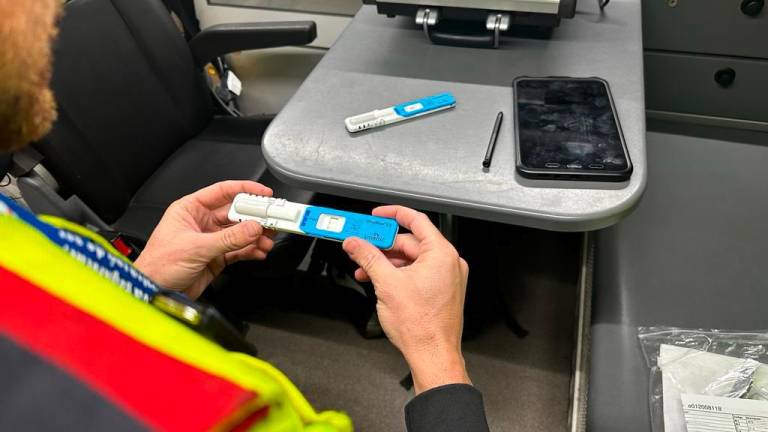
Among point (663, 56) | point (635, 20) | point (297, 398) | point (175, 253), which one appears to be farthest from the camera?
point (663, 56)

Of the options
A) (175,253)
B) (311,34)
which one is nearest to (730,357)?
(175,253)

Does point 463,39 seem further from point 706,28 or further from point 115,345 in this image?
point 115,345

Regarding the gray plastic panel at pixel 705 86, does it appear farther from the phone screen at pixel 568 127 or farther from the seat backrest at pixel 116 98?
the seat backrest at pixel 116 98

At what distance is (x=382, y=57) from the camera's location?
3.34 feet

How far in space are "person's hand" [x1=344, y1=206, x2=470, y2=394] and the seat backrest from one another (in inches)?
25.4

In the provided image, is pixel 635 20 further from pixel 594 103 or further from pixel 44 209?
pixel 44 209

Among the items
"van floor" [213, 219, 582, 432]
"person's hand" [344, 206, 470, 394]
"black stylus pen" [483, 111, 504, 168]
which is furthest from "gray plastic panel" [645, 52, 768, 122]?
"person's hand" [344, 206, 470, 394]

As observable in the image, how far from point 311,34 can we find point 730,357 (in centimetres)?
102

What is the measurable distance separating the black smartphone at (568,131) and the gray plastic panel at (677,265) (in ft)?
0.87

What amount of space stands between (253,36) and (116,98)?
0.33 metres

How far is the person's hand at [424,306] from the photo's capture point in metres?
0.63

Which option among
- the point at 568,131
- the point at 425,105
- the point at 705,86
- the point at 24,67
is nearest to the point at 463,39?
the point at 425,105

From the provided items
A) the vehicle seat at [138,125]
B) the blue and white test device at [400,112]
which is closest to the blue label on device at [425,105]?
the blue and white test device at [400,112]

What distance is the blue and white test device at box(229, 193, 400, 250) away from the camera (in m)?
0.71
